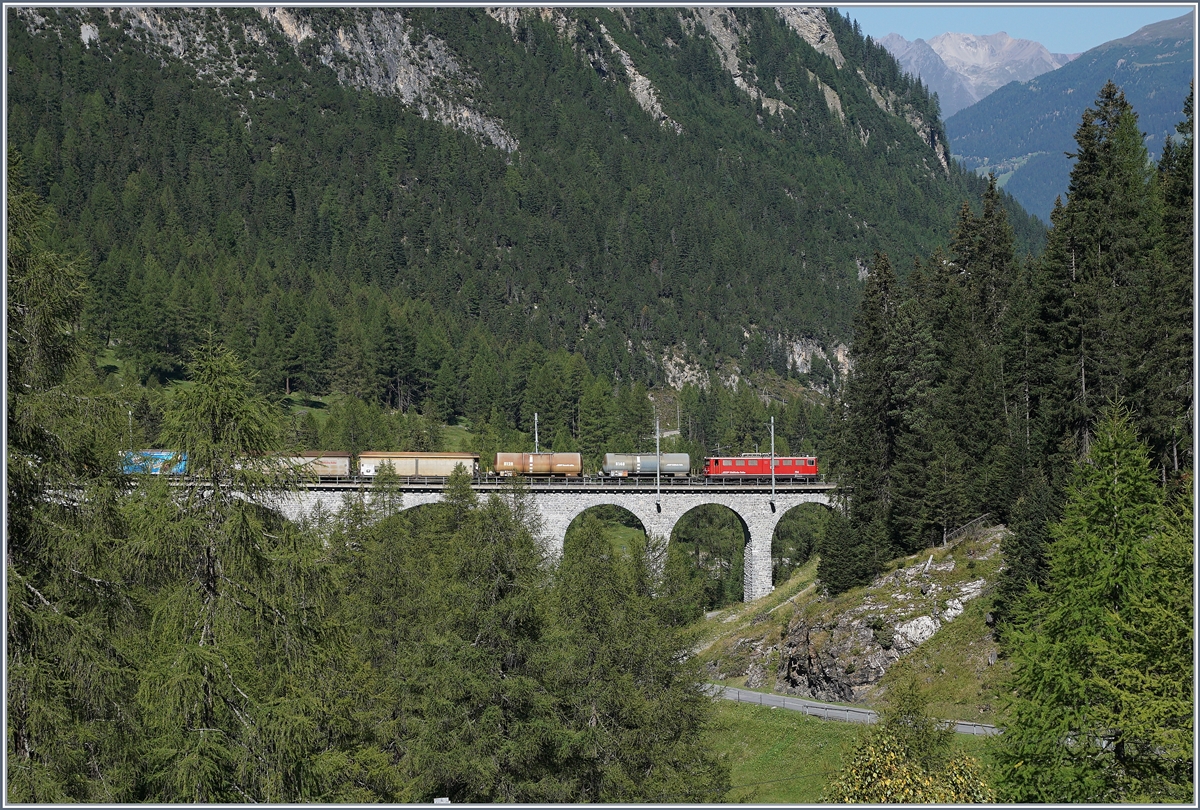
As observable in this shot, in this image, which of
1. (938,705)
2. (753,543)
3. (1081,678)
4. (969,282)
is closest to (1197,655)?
(1081,678)

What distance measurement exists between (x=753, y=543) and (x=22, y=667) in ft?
255

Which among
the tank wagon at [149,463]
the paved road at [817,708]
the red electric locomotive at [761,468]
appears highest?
the tank wagon at [149,463]

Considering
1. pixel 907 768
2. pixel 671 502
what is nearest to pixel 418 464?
pixel 671 502

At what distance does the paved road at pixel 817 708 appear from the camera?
41875 millimetres

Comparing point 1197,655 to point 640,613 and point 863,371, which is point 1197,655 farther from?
point 863,371

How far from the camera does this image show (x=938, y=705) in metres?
46.0

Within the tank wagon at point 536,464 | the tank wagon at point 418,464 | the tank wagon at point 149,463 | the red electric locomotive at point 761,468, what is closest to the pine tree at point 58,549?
the tank wagon at point 149,463

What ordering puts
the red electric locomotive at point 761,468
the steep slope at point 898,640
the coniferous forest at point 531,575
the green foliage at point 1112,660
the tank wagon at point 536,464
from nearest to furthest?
the coniferous forest at point 531,575 < the green foliage at point 1112,660 < the steep slope at point 898,640 < the red electric locomotive at point 761,468 < the tank wagon at point 536,464

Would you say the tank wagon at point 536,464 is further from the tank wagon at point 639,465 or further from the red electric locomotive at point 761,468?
the red electric locomotive at point 761,468

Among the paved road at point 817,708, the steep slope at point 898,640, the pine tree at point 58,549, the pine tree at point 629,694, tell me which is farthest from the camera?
the steep slope at point 898,640

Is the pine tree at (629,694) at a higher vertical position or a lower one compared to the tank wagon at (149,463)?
lower

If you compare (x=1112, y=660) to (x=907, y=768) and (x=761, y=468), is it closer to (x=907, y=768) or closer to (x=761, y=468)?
(x=907, y=768)

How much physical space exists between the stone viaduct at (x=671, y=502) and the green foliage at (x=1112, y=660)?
61064 millimetres

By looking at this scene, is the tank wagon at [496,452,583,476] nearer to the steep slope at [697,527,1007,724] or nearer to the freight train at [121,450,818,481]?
the freight train at [121,450,818,481]
